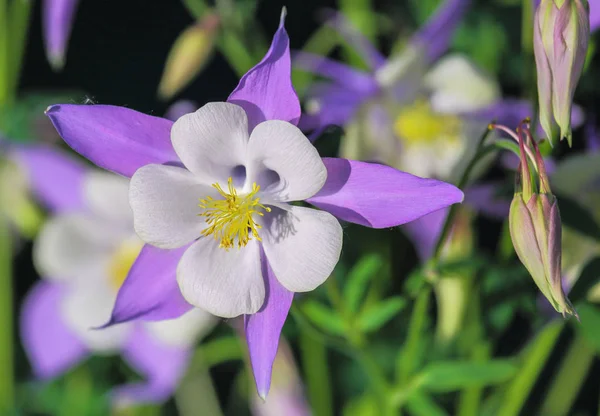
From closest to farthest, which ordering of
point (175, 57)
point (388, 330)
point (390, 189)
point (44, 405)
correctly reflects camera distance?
point (390, 189) < point (175, 57) < point (388, 330) < point (44, 405)

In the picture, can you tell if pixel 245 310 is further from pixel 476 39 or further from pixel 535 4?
pixel 476 39

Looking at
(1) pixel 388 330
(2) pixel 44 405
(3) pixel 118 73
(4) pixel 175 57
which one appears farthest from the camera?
(3) pixel 118 73

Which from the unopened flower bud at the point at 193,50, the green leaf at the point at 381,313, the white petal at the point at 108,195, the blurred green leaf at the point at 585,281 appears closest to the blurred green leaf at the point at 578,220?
the blurred green leaf at the point at 585,281

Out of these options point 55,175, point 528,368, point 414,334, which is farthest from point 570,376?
point 55,175

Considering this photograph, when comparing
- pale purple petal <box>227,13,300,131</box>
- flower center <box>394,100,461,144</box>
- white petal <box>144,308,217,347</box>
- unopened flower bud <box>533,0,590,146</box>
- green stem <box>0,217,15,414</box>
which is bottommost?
green stem <box>0,217,15,414</box>

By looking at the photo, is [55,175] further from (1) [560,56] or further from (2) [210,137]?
(1) [560,56]

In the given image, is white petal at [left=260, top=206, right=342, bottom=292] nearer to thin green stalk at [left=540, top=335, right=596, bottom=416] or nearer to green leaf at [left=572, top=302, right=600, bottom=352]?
green leaf at [left=572, top=302, right=600, bottom=352]

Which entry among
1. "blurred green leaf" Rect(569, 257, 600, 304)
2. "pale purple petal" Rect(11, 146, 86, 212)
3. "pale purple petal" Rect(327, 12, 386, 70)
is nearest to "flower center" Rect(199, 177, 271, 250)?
"blurred green leaf" Rect(569, 257, 600, 304)

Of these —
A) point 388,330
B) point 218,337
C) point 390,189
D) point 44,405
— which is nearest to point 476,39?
point 388,330
